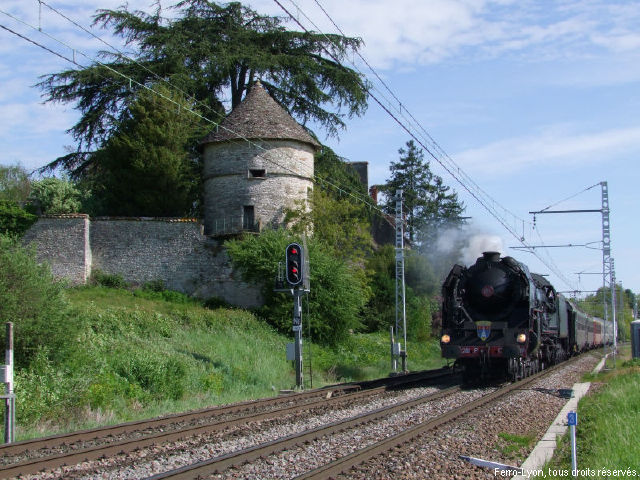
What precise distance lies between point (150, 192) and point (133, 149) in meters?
2.28

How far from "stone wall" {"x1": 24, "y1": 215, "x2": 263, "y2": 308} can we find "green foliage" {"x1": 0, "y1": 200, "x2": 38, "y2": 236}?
101 cm

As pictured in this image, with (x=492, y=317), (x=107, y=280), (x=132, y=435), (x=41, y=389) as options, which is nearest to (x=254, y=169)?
(x=107, y=280)

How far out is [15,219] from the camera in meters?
33.0

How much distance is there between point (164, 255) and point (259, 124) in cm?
817

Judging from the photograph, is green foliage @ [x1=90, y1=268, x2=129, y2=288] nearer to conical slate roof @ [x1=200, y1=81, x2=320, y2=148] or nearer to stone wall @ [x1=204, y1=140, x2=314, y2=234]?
stone wall @ [x1=204, y1=140, x2=314, y2=234]

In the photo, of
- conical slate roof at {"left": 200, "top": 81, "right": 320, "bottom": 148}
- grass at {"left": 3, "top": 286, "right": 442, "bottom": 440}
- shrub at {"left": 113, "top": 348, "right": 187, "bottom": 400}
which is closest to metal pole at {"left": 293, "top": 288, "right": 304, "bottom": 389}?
grass at {"left": 3, "top": 286, "right": 442, "bottom": 440}

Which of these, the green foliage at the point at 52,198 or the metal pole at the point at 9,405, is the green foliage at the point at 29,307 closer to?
the metal pole at the point at 9,405

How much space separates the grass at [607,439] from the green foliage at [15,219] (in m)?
25.9

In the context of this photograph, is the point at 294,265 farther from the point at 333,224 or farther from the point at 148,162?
the point at 148,162

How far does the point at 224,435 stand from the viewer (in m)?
11.3

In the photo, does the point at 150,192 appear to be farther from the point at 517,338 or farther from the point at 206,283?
the point at 517,338

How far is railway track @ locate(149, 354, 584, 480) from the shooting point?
846 centimetres

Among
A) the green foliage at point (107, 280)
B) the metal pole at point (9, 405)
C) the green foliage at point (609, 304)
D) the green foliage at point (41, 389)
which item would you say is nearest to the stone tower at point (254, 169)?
the green foliage at point (107, 280)

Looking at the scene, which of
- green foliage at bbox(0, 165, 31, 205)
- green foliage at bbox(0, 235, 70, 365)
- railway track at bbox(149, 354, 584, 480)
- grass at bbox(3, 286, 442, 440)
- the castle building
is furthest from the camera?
green foliage at bbox(0, 165, 31, 205)
